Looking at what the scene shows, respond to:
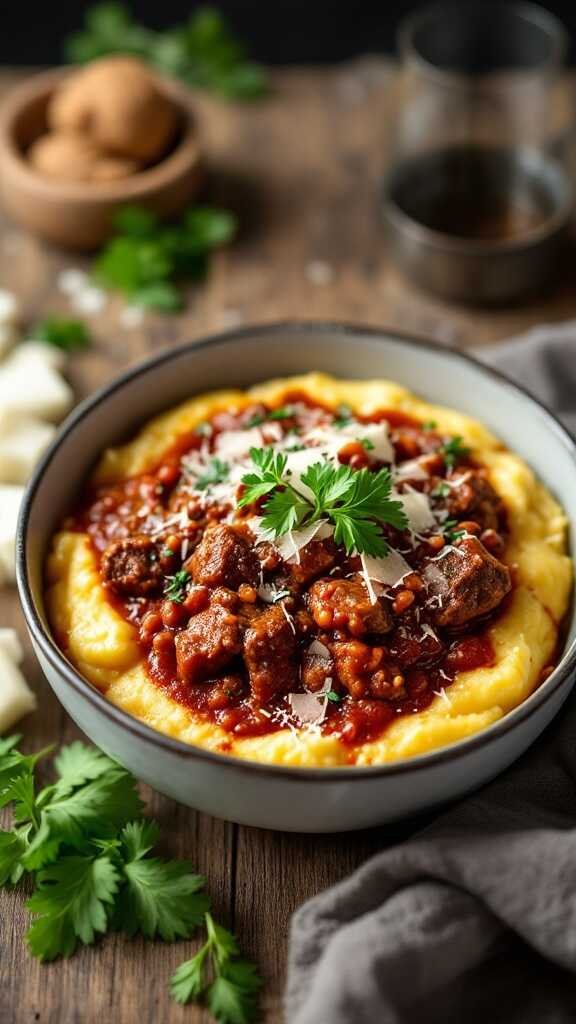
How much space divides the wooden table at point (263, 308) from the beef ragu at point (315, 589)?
2.27 ft

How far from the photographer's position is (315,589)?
5.01 m

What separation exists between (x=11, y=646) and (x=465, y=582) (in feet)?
7.43

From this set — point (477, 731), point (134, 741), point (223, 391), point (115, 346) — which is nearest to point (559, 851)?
point (477, 731)

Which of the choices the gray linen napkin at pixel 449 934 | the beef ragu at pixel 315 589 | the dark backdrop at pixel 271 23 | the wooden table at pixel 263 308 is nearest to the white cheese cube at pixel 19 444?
the wooden table at pixel 263 308

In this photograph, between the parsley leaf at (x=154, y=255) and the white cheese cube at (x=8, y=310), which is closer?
the white cheese cube at (x=8, y=310)

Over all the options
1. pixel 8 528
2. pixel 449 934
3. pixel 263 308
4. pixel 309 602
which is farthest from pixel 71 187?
pixel 449 934

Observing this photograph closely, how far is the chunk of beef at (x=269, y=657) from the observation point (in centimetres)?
484

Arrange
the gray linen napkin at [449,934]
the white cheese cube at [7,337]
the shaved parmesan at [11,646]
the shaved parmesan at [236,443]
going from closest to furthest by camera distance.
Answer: the gray linen napkin at [449,934] → the shaved parmesan at [236,443] → the shaved parmesan at [11,646] → the white cheese cube at [7,337]

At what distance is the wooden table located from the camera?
475cm

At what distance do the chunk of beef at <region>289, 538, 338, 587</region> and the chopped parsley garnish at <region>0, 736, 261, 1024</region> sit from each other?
1.12m

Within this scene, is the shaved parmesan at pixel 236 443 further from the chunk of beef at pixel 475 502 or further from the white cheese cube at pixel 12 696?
the white cheese cube at pixel 12 696

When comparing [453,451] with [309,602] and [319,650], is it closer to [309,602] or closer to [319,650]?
[309,602]

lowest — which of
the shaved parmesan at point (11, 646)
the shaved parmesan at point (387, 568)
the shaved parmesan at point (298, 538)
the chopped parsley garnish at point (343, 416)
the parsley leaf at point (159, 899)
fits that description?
the shaved parmesan at point (11, 646)

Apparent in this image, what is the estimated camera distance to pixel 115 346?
302 inches
